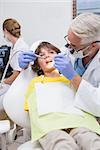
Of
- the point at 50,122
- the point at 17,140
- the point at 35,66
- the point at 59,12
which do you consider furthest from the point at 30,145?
the point at 59,12

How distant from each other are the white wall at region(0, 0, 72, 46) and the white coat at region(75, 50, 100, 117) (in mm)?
1523

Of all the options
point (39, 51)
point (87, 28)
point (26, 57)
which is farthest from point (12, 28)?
point (87, 28)

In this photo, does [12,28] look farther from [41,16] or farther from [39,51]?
[39,51]

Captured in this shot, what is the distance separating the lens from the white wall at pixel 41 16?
3.08 metres

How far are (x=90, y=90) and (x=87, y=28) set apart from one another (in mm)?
310

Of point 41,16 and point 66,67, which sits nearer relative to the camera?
point 66,67

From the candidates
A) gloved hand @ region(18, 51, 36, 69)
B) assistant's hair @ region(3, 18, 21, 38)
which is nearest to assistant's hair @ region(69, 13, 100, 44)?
gloved hand @ region(18, 51, 36, 69)

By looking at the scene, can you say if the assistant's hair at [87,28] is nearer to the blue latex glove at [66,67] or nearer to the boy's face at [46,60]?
the blue latex glove at [66,67]

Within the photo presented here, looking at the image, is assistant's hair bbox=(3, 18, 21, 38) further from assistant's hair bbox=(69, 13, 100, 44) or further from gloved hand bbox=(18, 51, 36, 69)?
assistant's hair bbox=(69, 13, 100, 44)

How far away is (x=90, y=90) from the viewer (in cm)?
145

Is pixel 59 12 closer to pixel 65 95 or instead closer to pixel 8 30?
pixel 8 30

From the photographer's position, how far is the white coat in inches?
57.1

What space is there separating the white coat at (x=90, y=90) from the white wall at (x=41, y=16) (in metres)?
1.52

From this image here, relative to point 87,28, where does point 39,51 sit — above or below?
below
